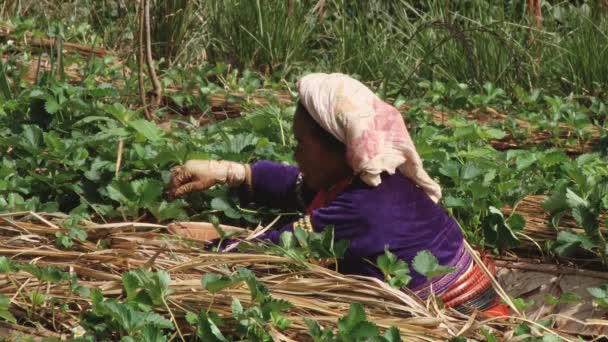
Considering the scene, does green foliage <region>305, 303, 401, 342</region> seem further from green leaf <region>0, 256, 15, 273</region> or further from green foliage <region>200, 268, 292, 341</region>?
green leaf <region>0, 256, 15, 273</region>

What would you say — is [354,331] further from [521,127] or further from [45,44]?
[45,44]

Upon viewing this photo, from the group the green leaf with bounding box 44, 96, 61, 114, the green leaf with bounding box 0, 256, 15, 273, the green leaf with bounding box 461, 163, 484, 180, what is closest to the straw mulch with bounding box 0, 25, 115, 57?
the green leaf with bounding box 44, 96, 61, 114

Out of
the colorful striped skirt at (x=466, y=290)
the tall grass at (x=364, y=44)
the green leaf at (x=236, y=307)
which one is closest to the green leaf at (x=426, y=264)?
the colorful striped skirt at (x=466, y=290)

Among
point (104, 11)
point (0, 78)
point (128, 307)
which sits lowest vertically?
point (104, 11)

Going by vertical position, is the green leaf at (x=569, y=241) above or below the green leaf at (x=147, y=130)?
below

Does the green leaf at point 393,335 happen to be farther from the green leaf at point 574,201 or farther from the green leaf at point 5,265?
the green leaf at point 574,201

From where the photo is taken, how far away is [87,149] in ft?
14.9

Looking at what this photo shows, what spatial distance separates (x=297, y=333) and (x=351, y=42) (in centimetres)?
471

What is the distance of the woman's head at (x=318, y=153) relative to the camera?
372cm

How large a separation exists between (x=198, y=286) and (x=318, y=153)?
706 millimetres

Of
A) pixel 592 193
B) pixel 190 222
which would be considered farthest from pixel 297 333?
pixel 592 193

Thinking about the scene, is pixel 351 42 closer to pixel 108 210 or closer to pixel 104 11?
pixel 104 11

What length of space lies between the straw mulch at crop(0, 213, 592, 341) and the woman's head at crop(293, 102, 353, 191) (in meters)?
0.39

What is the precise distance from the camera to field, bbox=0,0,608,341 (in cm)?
315
